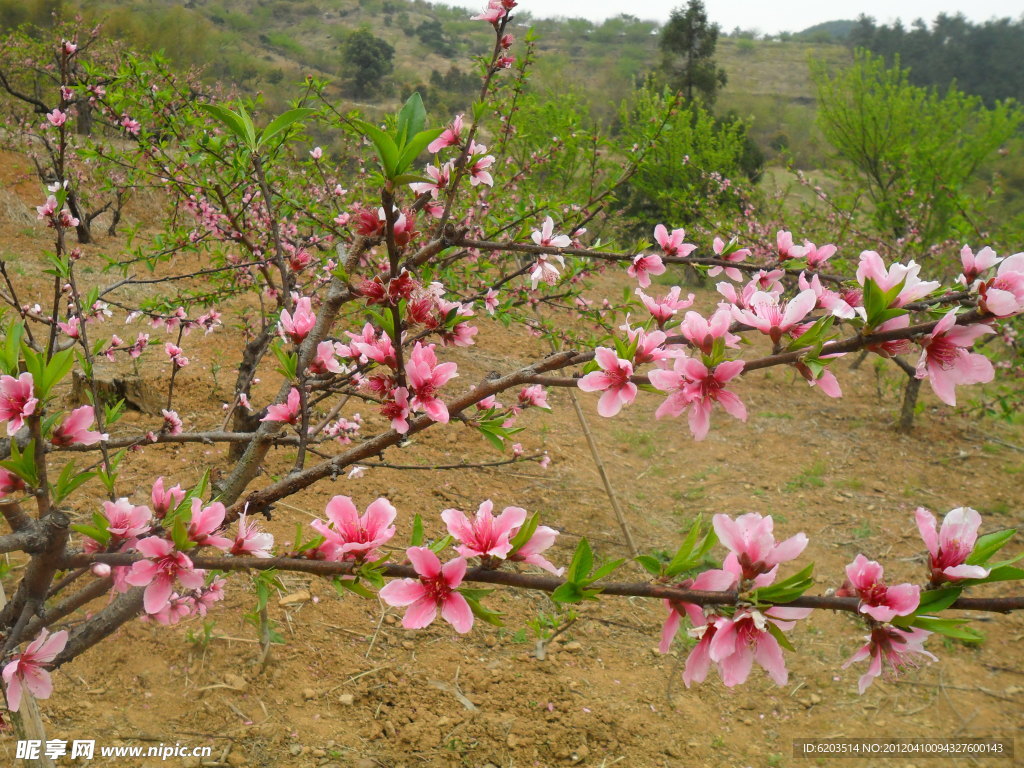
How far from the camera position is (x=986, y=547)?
899 mm

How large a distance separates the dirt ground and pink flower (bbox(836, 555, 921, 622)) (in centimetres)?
191

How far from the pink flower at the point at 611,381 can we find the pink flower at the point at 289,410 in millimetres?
742

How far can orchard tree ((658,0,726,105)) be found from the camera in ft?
71.9

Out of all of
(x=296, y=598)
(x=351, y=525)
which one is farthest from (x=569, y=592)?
(x=296, y=598)

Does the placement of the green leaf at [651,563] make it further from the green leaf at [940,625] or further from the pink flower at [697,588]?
the green leaf at [940,625]

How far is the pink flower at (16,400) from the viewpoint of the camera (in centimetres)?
99

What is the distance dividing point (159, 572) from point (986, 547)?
3.95 ft

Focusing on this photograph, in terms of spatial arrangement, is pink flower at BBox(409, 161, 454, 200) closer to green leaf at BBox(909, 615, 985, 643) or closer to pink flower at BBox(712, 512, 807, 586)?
pink flower at BBox(712, 512, 807, 586)

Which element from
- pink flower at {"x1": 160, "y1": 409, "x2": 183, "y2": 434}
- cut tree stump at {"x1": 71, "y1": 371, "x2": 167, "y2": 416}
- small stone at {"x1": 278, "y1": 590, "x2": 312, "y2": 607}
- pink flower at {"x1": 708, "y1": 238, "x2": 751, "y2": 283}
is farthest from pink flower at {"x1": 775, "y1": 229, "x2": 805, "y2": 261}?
cut tree stump at {"x1": 71, "y1": 371, "x2": 167, "y2": 416}

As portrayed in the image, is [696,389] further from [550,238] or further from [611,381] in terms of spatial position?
[550,238]

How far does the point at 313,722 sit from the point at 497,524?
1.94 meters

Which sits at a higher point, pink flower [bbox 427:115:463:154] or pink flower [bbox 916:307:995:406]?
pink flower [bbox 427:115:463:154]

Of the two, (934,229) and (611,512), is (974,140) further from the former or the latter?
(611,512)

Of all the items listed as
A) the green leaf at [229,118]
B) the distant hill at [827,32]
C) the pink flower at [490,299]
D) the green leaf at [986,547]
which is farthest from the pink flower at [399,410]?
the distant hill at [827,32]
